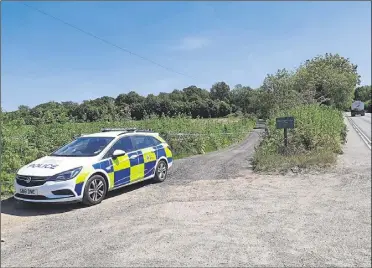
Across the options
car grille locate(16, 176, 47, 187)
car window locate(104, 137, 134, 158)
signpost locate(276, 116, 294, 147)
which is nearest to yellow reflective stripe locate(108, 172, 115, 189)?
car window locate(104, 137, 134, 158)

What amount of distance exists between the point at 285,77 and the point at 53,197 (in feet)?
97.7

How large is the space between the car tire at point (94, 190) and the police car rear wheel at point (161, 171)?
188cm

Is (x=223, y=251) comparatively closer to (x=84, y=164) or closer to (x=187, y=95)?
(x=84, y=164)

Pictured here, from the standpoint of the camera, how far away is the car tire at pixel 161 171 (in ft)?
29.1

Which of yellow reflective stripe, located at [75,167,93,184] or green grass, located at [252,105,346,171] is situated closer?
green grass, located at [252,105,346,171]

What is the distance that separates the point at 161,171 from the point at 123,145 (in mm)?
1439

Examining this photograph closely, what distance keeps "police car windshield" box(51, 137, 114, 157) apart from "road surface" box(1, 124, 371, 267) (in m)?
1.04

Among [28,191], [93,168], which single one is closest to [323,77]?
[93,168]

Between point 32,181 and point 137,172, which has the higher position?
point 32,181

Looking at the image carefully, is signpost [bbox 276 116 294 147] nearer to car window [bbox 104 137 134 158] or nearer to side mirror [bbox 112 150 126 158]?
car window [bbox 104 137 134 158]

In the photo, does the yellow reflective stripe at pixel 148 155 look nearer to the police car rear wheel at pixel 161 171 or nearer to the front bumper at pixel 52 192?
the police car rear wheel at pixel 161 171

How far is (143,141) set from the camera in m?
8.63

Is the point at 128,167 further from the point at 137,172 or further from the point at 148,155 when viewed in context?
the point at 148,155

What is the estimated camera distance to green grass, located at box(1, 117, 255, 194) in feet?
25.7
